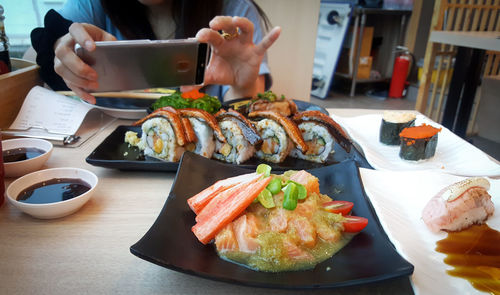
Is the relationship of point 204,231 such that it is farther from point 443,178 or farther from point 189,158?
point 443,178

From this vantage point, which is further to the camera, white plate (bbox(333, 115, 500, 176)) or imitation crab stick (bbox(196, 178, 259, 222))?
white plate (bbox(333, 115, 500, 176))

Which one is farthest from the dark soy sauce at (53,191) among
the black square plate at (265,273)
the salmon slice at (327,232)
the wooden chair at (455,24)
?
the wooden chair at (455,24)

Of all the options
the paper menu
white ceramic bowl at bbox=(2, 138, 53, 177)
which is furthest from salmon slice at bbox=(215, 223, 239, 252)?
the paper menu

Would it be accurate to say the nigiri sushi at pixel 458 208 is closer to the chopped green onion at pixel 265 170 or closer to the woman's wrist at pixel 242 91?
the chopped green onion at pixel 265 170

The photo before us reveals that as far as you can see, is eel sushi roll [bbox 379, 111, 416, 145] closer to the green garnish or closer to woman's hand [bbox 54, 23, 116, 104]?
the green garnish

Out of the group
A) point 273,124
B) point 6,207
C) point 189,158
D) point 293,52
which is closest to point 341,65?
point 293,52
